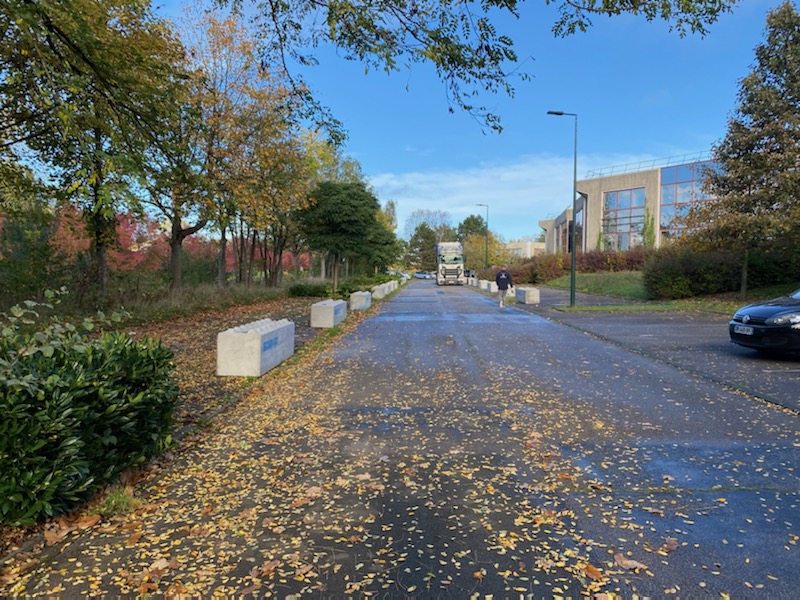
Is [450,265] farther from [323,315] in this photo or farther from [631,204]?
[323,315]

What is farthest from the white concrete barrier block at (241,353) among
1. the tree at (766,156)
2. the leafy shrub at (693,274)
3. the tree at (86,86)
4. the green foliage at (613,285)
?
the green foliage at (613,285)

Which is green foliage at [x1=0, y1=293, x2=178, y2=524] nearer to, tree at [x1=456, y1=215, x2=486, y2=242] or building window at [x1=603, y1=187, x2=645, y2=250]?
building window at [x1=603, y1=187, x2=645, y2=250]

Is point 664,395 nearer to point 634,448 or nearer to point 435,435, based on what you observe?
point 634,448

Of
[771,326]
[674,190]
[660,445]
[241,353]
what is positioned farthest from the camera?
[674,190]

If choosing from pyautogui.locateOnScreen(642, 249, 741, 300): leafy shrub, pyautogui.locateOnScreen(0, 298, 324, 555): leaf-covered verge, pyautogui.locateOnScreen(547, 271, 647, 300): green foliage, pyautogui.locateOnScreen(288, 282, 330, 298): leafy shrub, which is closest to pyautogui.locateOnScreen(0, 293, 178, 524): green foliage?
pyautogui.locateOnScreen(0, 298, 324, 555): leaf-covered verge

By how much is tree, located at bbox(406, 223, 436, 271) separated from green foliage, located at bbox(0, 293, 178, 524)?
348 ft

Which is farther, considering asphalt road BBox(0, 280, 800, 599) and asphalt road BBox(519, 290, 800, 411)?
asphalt road BBox(519, 290, 800, 411)

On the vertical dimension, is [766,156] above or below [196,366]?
above

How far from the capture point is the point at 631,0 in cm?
506

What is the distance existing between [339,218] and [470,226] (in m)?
102

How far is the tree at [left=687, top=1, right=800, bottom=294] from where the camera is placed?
61.2 ft

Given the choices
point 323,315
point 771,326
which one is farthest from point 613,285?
point 771,326

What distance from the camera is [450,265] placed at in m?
52.9

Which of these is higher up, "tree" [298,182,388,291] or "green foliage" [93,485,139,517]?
"tree" [298,182,388,291]
